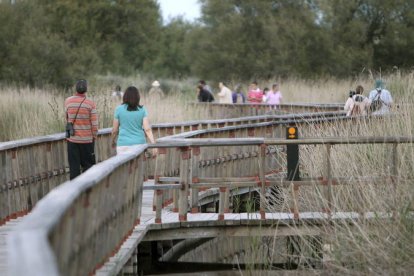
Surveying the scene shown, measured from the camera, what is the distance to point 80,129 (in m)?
15.5

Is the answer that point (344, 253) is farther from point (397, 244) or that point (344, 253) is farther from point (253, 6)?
point (253, 6)

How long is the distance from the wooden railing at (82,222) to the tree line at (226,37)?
108 feet

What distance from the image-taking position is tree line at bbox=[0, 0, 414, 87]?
4634cm

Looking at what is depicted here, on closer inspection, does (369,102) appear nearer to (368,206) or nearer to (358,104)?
(358,104)

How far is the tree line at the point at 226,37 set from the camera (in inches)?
1825

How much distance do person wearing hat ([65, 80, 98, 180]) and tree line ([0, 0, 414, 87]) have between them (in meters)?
29.2

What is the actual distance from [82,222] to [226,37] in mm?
61603

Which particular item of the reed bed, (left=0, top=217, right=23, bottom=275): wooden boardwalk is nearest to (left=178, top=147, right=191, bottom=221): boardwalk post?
the reed bed

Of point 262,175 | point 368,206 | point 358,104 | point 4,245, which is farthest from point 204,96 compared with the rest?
point 4,245

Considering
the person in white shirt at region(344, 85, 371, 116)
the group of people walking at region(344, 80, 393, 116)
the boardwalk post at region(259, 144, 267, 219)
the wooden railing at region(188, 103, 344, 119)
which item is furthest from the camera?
the wooden railing at region(188, 103, 344, 119)

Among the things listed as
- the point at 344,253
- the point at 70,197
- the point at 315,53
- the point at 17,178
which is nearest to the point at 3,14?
the point at 315,53

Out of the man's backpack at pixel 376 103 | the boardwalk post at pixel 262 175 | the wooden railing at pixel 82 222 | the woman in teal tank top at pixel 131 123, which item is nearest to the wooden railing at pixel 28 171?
the woman in teal tank top at pixel 131 123

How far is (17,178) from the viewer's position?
14.8 metres

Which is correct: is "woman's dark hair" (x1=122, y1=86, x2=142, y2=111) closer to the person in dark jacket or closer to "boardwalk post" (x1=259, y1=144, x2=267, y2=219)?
"boardwalk post" (x1=259, y1=144, x2=267, y2=219)
